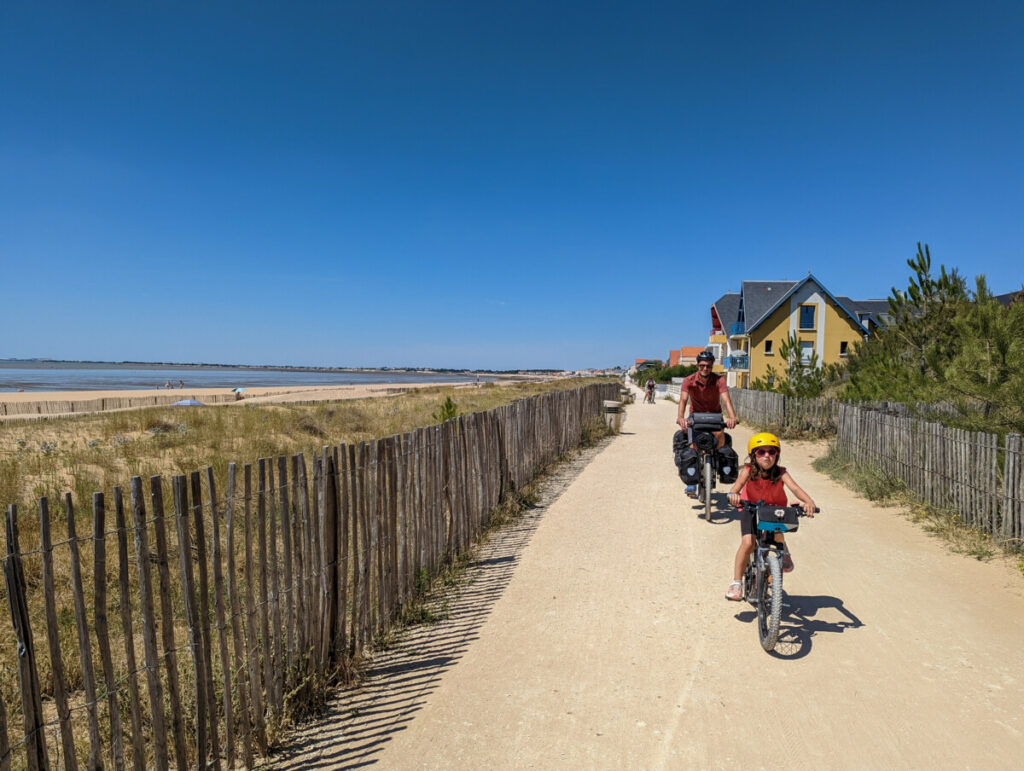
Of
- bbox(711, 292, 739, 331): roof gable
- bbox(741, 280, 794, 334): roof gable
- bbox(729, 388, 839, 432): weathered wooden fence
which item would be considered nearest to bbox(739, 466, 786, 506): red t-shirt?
bbox(729, 388, 839, 432): weathered wooden fence

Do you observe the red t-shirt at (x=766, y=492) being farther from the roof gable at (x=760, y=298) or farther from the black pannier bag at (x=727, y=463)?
the roof gable at (x=760, y=298)

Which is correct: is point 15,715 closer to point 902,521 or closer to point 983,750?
point 983,750

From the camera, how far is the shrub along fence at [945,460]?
5941mm

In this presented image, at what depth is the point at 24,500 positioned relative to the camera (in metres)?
8.16

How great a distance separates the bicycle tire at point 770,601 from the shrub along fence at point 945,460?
3367mm

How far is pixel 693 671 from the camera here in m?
3.86

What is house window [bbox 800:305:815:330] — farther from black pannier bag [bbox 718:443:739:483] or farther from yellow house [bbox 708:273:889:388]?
black pannier bag [bbox 718:443:739:483]

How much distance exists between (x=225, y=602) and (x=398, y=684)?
1.35 meters

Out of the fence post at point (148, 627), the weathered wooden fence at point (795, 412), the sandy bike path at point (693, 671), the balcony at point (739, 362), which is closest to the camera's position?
the fence post at point (148, 627)

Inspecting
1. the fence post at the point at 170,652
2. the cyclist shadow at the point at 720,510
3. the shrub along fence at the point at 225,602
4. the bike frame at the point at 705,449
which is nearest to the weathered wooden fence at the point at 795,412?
the cyclist shadow at the point at 720,510

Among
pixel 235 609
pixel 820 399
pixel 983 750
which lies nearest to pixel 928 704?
pixel 983 750

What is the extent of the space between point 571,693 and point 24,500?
319 inches

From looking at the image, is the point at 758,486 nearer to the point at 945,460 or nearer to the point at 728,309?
the point at 945,460

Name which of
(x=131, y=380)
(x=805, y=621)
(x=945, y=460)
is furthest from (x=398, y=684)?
(x=131, y=380)
